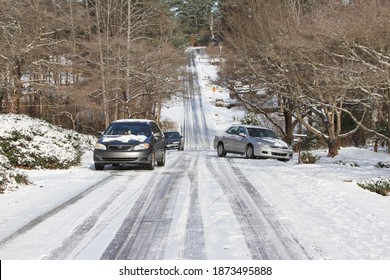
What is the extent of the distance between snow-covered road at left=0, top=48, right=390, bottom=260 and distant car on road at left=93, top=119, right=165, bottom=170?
91 cm

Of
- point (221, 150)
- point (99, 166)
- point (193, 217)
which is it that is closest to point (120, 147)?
point (99, 166)

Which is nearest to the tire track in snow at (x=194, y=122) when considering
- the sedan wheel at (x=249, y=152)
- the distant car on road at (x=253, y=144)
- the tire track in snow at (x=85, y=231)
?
the distant car on road at (x=253, y=144)

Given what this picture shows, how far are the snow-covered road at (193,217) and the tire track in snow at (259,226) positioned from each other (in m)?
0.01

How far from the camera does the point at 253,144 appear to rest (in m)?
22.1

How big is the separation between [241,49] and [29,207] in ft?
→ 72.7

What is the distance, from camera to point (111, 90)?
3381cm

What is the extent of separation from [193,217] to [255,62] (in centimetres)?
2182

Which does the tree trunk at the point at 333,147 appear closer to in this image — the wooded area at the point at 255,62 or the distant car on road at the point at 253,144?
the wooded area at the point at 255,62

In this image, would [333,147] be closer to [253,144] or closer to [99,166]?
[253,144]

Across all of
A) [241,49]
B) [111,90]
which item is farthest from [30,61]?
[241,49]

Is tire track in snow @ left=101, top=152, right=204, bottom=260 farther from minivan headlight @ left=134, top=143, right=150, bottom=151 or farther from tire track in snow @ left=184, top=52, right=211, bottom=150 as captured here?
tire track in snow @ left=184, top=52, right=211, bottom=150

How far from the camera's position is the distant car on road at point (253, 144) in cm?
2177

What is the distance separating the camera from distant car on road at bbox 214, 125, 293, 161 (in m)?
21.8
